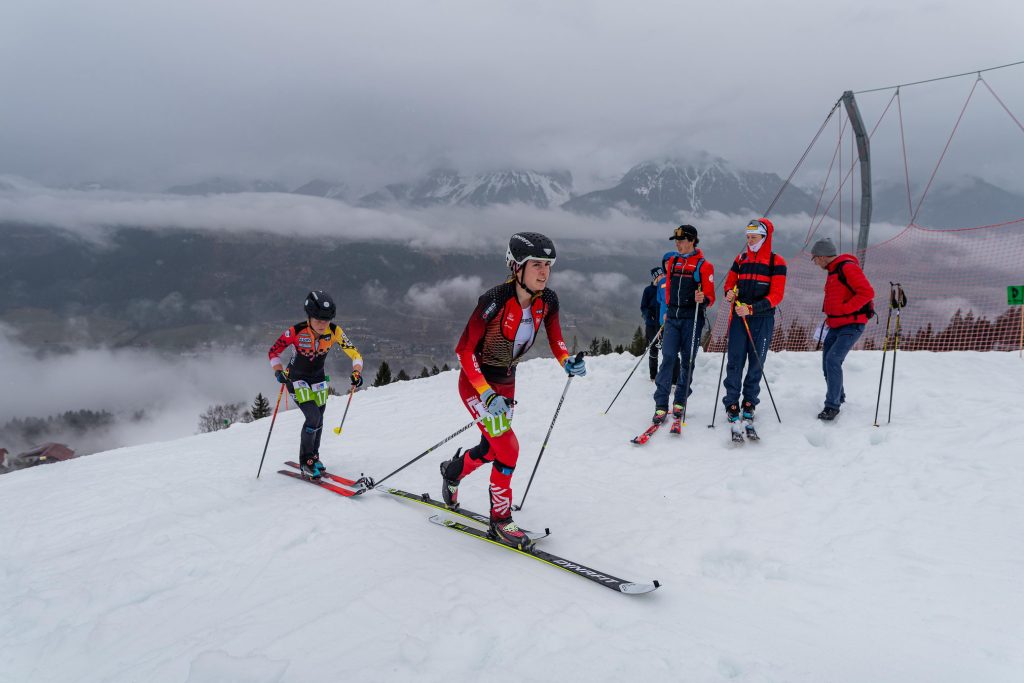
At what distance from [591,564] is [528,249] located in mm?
3155

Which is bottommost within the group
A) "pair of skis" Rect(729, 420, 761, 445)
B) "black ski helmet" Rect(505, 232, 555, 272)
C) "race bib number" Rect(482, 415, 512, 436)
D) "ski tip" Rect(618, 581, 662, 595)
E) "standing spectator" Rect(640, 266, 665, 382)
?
"ski tip" Rect(618, 581, 662, 595)

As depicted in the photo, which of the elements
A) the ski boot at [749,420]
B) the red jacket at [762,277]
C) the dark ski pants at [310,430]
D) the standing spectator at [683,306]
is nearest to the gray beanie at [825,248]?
the red jacket at [762,277]

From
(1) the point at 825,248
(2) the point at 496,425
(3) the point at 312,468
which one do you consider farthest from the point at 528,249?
(1) the point at 825,248

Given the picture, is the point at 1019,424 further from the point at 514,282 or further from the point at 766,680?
the point at 514,282

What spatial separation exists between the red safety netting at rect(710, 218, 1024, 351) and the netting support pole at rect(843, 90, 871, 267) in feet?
1.55

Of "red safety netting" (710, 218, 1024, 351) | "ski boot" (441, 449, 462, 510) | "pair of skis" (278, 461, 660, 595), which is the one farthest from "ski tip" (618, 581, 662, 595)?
"red safety netting" (710, 218, 1024, 351)

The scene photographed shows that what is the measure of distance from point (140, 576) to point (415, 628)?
334cm

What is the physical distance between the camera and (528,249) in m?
4.95

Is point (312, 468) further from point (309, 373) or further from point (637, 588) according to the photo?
point (637, 588)

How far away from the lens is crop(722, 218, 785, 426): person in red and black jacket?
25.4ft

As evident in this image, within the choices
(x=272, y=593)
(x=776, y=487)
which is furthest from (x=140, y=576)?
(x=776, y=487)

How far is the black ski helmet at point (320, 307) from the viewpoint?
7.68 metres

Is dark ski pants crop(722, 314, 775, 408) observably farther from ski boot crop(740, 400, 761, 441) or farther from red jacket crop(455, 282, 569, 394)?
red jacket crop(455, 282, 569, 394)

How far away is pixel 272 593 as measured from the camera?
4590mm
